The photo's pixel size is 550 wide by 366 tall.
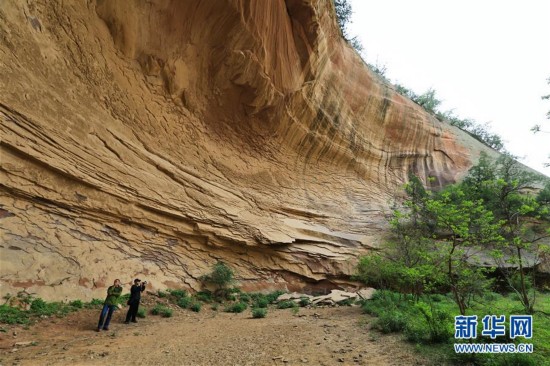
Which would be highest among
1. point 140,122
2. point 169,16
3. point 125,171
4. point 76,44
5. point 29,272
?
point 169,16

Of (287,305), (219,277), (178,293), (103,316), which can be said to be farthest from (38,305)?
(287,305)

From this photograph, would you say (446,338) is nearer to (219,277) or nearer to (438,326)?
(438,326)

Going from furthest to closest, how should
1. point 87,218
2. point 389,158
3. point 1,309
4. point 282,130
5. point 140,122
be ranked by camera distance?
point 389,158, point 282,130, point 140,122, point 87,218, point 1,309

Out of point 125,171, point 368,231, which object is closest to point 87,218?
point 125,171

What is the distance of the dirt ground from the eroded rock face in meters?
1.64

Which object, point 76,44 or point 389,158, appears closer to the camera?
point 76,44

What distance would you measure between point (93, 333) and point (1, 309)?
5.81ft

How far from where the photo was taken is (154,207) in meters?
9.61

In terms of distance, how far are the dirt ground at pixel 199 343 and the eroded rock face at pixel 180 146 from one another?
1.64 m

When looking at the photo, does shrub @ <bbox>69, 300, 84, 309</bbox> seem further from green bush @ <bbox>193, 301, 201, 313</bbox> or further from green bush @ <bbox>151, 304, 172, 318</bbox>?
green bush @ <bbox>193, 301, 201, 313</bbox>

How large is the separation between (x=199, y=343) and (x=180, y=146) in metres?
7.57

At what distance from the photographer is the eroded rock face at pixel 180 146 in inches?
287

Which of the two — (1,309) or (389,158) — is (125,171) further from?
(389,158)

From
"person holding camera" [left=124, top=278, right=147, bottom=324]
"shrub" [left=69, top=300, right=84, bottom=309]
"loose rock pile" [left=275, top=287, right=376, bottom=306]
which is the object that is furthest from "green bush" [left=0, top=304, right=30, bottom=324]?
"loose rock pile" [left=275, top=287, right=376, bottom=306]
